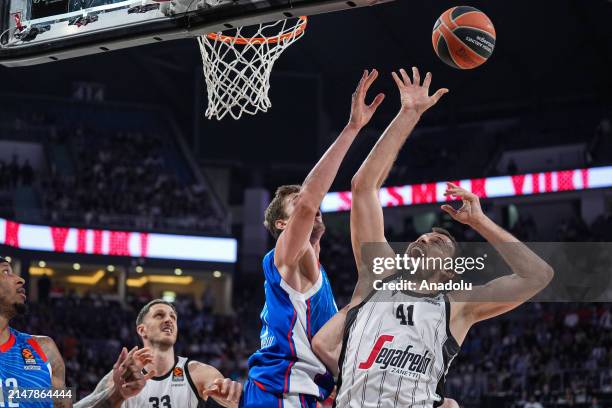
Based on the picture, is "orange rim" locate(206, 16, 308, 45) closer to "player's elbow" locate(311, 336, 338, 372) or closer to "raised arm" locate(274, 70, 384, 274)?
"raised arm" locate(274, 70, 384, 274)

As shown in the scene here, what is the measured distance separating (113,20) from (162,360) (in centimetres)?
209

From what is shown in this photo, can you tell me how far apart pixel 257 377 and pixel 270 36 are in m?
3.23

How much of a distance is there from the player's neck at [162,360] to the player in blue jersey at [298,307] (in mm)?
1560

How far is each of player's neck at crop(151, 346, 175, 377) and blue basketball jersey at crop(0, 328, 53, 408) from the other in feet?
2.80

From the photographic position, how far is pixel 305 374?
13.4 feet

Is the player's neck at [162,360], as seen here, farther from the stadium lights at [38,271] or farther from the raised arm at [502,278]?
the stadium lights at [38,271]

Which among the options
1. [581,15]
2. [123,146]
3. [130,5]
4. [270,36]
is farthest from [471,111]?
[130,5]

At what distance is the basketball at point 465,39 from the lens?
5004 mm

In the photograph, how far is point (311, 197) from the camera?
4020 mm

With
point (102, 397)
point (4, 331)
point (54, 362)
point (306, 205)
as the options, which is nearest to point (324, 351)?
point (306, 205)

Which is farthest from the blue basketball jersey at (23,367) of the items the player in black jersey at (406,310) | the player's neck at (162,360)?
the player in black jersey at (406,310)

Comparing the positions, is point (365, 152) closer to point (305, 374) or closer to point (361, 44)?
point (361, 44)

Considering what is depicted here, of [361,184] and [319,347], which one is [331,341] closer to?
[319,347]

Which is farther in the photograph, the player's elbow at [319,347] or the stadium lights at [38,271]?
the stadium lights at [38,271]
